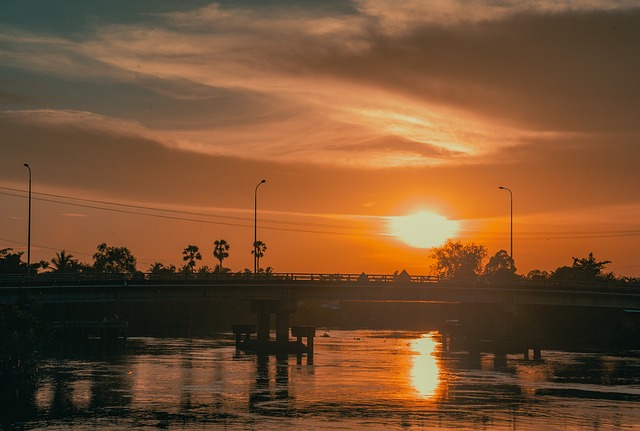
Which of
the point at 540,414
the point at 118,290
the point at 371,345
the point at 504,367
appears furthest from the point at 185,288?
the point at 540,414

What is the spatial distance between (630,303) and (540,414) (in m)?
88.2

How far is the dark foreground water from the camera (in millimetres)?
58438

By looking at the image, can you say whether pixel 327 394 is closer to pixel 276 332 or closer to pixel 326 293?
pixel 276 332

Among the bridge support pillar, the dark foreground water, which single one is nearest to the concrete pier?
the bridge support pillar

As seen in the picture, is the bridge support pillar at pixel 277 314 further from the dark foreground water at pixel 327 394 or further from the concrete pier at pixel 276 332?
the dark foreground water at pixel 327 394

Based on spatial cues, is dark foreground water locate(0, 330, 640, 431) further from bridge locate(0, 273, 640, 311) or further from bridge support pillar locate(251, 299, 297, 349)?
bridge support pillar locate(251, 299, 297, 349)

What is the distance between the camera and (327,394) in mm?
73750

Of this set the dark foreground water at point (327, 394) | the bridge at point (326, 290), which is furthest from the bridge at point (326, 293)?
the dark foreground water at point (327, 394)

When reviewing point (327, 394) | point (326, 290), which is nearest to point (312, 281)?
point (326, 290)

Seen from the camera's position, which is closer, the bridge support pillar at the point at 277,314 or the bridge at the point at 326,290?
the bridge at the point at 326,290

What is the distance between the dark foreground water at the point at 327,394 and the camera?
58.4 meters

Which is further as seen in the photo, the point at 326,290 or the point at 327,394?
the point at 326,290

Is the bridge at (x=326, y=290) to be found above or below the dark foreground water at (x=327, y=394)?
above

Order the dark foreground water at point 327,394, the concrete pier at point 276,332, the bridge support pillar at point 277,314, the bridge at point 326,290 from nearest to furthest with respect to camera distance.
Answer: the dark foreground water at point 327,394 → the bridge at point 326,290 → the concrete pier at point 276,332 → the bridge support pillar at point 277,314
